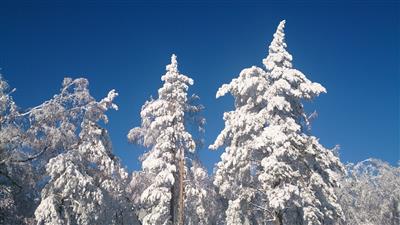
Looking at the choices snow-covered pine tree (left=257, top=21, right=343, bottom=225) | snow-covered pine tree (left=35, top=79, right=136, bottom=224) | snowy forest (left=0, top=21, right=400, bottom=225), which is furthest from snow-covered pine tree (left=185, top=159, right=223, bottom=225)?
snow-covered pine tree (left=257, top=21, right=343, bottom=225)

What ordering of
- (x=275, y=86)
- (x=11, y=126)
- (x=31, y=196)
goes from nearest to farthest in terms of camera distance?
(x=11, y=126) → (x=275, y=86) → (x=31, y=196)

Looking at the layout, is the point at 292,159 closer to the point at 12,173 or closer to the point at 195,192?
the point at 195,192

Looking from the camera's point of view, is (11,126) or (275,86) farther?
(275,86)

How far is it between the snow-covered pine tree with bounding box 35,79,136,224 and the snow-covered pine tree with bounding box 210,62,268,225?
6.63 metres

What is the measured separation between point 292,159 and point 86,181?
11344 mm

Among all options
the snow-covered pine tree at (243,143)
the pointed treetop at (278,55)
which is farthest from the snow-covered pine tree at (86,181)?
the pointed treetop at (278,55)

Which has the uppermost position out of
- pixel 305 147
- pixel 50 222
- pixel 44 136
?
pixel 44 136

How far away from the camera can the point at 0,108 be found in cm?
2456

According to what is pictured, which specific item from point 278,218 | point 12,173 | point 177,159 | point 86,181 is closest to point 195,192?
point 177,159

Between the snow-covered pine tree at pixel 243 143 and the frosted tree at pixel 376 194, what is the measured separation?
17019 millimetres

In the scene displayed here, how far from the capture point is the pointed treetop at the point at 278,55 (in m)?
27.1

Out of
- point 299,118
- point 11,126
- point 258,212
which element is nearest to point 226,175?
point 258,212

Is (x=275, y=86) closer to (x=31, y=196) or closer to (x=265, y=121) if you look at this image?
(x=265, y=121)

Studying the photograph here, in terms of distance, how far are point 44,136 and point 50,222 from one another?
4679 mm
